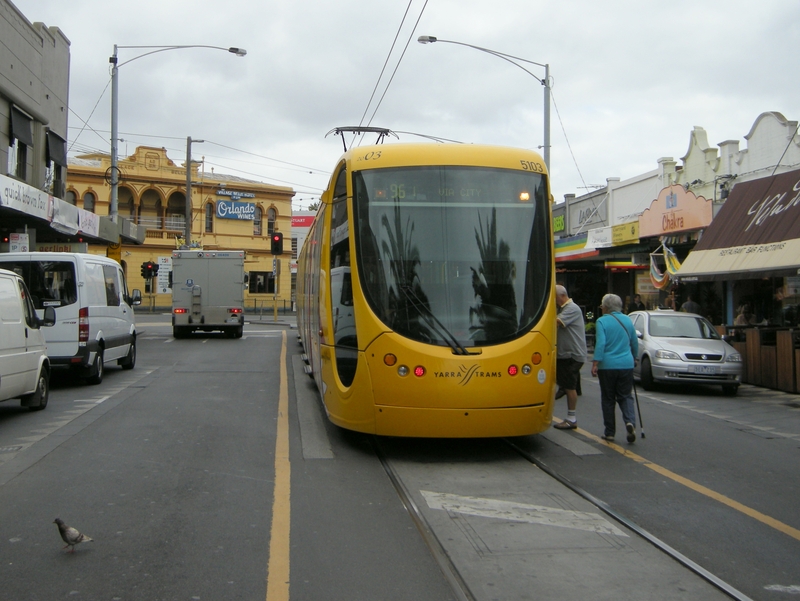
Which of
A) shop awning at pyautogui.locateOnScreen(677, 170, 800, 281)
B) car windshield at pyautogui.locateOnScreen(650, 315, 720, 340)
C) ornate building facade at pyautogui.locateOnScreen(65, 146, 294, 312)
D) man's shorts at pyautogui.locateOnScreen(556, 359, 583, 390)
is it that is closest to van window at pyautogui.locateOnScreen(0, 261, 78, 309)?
man's shorts at pyautogui.locateOnScreen(556, 359, 583, 390)

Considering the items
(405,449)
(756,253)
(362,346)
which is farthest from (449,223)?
(756,253)

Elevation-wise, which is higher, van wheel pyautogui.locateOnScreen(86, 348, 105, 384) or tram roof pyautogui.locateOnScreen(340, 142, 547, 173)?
tram roof pyautogui.locateOnScreen(340, 142, 547, 173)

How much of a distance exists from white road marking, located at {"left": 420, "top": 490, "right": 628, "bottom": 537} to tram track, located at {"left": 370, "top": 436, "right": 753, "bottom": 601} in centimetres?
14

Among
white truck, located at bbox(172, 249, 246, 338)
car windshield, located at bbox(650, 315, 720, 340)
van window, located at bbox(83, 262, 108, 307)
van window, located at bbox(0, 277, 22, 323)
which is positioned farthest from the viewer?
white truck, located at bbox(172, 249, 246, 338)

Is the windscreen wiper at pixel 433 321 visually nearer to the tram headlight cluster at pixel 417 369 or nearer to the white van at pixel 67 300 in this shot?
the tram headlight cluster at pixel 417 369

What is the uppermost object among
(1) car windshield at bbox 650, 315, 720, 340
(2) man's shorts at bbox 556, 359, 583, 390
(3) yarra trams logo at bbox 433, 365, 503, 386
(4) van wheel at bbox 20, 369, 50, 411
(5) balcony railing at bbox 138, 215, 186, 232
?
(5) balcony railing at bbox 138, 215, 186, 232

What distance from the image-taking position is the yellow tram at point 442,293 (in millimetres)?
7551

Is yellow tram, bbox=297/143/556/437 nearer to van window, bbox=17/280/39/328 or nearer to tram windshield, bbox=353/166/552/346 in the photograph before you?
tram windshield, bbox=353/166/552/346

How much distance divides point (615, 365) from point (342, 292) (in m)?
3.16

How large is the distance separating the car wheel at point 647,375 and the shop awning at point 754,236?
281cm

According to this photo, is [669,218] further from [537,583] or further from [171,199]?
[171,199]

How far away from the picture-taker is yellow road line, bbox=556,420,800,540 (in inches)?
231

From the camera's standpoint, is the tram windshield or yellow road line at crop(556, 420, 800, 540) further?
the tram windshield

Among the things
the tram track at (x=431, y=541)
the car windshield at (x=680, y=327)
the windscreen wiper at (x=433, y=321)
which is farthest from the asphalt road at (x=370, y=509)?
the car windshield at (x=680, y=327)
